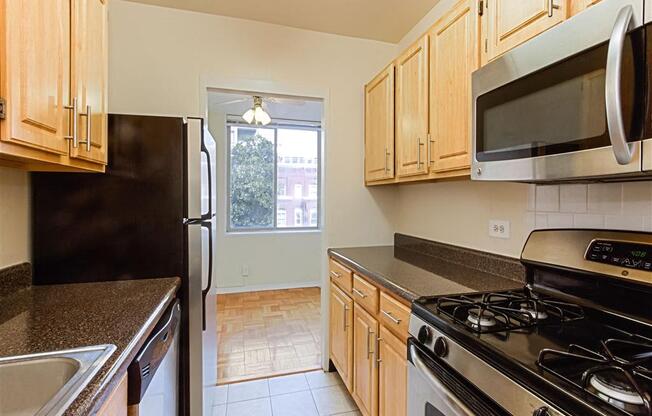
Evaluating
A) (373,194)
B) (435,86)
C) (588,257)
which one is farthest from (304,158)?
(588,257)

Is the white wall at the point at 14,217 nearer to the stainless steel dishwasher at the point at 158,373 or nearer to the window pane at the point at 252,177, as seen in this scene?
the stainless steel dishwasher at the point at 158,373

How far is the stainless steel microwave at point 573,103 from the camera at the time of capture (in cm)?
78

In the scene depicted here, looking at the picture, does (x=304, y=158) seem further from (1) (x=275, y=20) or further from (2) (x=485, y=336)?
(2) (x=485, y=336)

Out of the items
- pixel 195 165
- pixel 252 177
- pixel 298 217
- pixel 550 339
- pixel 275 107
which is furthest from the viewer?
pixel 298 217

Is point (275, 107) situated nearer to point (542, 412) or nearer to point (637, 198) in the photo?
point (637, 198)

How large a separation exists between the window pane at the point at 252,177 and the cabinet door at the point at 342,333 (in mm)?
Answer: 2652

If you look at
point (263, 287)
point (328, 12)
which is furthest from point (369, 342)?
point (263, 287)

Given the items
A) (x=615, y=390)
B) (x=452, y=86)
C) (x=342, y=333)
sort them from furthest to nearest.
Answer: (x=342, y=333) → (x=452, y=86) → (x=615, y=390)

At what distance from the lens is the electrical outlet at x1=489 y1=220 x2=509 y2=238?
165 centimetres

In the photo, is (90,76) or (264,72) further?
(264,72)

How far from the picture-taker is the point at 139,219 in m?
1.61

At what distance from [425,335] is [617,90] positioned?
887mm

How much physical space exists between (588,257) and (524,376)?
24.7 inches

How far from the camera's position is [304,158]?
5027 mm
